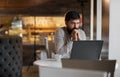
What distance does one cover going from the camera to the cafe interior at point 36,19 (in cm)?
781

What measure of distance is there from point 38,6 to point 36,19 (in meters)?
0.40

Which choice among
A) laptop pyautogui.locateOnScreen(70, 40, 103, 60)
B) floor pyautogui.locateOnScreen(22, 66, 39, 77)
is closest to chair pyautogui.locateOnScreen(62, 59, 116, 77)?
laptop pyautogui.locateOnScreen(70, 40, 103, 60)

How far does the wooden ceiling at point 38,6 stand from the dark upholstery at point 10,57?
5.40 metres

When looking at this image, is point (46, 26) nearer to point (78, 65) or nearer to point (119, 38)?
point (119, 38)

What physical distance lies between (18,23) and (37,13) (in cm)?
64

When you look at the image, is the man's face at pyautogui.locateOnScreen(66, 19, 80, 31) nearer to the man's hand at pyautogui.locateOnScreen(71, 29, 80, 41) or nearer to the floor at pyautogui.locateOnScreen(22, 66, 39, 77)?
the man's hand at pyautogui.locateOnScreen(71, 29, 80, 41)

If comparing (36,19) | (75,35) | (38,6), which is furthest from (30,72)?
(75,35)

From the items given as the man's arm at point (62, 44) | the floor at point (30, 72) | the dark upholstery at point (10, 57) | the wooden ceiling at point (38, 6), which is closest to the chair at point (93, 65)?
the dark upholstery at point (10, 57)

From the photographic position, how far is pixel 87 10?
788 cm

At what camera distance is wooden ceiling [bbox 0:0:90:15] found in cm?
791

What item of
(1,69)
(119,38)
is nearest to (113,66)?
(1,69)

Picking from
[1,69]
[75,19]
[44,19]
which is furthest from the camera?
[44,19]

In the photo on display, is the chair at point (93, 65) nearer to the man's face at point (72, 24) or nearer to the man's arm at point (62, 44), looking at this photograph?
the man's arm at point (62, 44)

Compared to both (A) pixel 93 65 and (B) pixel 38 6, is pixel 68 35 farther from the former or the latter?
(B) pixel 38 6
